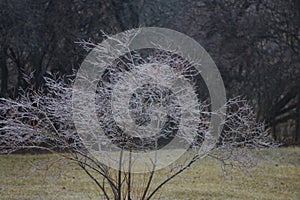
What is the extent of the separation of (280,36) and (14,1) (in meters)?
6.50

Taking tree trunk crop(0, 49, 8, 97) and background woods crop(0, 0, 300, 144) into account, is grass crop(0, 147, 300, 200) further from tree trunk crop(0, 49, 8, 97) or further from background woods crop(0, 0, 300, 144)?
tree trunk crop(0, 49, 8, 97)

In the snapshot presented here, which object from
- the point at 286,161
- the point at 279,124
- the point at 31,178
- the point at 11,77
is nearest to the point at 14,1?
the point at 11,77

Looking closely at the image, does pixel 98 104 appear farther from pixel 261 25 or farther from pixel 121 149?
pixel 261 25

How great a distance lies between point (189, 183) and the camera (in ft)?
30.2

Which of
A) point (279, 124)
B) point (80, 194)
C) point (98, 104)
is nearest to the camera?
point (98, 104)

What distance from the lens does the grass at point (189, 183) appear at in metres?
8.23

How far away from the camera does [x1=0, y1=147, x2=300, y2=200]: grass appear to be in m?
8.23

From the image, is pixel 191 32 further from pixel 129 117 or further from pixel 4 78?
pixel 129 117

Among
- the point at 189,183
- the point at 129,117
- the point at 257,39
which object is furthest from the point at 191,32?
the point at 129,117

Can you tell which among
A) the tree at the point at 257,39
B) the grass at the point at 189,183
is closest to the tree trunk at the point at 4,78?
the grass at the point at 189,183

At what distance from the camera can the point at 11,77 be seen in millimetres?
16297

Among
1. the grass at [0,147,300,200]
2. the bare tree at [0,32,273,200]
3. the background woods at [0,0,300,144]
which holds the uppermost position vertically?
the background woods at [0,0,300,144]

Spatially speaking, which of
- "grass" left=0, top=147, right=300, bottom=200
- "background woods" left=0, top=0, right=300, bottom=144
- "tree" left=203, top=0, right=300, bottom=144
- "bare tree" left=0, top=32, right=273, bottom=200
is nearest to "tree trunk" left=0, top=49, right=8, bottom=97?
"background woods" left=0, top=0, right=300, bottom=144

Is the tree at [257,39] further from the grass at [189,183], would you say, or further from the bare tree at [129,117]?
the bare tree at [129,117]
